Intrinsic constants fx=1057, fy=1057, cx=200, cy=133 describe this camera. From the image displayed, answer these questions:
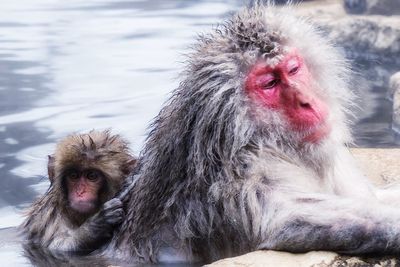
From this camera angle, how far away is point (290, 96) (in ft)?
14.0

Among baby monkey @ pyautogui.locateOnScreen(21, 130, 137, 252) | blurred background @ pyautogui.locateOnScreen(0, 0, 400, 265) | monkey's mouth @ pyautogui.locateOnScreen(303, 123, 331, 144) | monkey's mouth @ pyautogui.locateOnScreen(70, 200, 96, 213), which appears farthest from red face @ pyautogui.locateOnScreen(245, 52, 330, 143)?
blurred background @ pyautogui.locateOnScreen(0, 0, 400, 265)

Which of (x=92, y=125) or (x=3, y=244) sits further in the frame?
(x=92, y=125)

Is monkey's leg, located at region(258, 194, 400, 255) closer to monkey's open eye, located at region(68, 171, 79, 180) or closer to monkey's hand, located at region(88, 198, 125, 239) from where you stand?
monkey's hand, located at region(88, 198, 125, 239)

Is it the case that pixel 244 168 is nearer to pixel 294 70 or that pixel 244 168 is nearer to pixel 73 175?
pixel 294 70

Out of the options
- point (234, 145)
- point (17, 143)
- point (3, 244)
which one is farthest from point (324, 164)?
point (17, 143)

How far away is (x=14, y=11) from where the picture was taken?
1596cm

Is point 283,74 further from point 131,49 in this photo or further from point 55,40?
point 55,40

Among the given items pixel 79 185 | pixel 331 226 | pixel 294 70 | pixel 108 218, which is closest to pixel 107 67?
pixel 79 185

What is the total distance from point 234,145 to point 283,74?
1.17ft

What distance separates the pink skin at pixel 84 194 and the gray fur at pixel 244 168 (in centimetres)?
74

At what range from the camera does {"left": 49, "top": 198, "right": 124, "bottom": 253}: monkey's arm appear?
4.88 metres

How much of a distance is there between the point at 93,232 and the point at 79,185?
41cm

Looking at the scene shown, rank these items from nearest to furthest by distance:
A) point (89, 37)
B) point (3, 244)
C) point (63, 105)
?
point (3, 244), point (63, 105), point (89, 37)

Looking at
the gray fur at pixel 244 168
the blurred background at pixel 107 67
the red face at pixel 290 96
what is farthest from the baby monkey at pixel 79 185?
the red face at pixel 290 96
